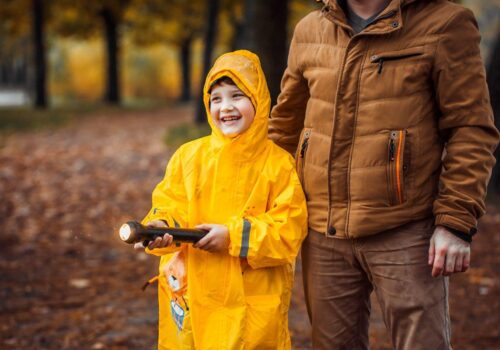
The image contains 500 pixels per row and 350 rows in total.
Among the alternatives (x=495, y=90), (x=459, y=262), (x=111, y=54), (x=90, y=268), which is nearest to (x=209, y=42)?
(x=495, y=90)

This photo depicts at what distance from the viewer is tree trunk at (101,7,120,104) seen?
80.0 ft

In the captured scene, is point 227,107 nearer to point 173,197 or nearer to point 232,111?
point 232,111

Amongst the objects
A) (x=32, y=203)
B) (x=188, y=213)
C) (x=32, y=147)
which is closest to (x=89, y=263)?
(x=32, y=203)

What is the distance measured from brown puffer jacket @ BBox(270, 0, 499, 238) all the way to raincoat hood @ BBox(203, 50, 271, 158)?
0.21 m

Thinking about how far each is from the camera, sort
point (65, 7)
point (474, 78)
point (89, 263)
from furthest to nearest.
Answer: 1. point (65, 7)
2. point (89, 263)
3. point (474, 78)

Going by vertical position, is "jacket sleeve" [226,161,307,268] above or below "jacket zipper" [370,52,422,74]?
below

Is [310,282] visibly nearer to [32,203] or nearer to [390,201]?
[390,201]

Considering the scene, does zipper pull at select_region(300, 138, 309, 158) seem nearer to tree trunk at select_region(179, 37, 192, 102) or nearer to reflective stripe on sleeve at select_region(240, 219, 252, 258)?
reflective stripe on sleeve at select_region(240, 219, 252, 258)

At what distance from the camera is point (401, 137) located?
92.8 inches

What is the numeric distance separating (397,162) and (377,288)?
54cm

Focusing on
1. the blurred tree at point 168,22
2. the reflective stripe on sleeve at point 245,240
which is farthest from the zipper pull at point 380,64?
the blurred tree at point 168,22

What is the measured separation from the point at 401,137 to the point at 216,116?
30.3 inches

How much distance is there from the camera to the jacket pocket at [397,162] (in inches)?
92.8

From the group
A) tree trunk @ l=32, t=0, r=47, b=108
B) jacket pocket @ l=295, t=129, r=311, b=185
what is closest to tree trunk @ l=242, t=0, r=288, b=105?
jacket pocket @ l=295, t=129, r=311, b=185
